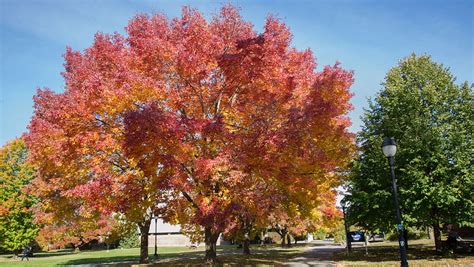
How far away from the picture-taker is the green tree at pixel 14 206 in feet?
141

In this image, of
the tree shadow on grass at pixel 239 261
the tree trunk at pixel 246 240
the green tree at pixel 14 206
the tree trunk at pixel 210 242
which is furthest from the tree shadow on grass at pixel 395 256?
the green tree at pixel 14 206

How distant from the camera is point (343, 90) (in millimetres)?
17438

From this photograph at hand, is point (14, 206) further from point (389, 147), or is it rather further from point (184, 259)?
point (389, 147)

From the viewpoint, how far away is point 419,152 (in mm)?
19734

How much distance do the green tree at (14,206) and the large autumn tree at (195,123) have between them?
33029 mm

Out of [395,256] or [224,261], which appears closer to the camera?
[395,256]

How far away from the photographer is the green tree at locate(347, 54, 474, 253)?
740 inches

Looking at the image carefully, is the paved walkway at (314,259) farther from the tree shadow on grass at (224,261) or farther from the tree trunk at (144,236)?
the tree trunk at (144,236)

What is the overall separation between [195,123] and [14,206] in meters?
41.2

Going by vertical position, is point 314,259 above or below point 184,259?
above

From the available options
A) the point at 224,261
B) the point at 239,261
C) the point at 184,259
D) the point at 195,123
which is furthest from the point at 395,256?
the point at 195,123

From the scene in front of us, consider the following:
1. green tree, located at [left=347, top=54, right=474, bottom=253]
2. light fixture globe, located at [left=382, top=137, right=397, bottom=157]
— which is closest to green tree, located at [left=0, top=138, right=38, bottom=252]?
green tree, located at [left=347, top=54, right=474, bottom=253]

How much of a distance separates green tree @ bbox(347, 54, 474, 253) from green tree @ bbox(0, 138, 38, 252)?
38.8 metres

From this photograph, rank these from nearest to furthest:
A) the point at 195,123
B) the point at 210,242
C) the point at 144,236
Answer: the point at 195,123, the point at 210,242, the point at 144,236
